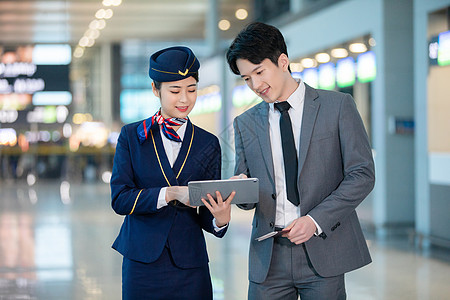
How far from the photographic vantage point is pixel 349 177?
7.79ft

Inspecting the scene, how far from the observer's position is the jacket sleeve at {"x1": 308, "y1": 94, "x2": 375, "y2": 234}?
2350mm

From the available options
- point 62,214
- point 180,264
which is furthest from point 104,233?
point 180,264

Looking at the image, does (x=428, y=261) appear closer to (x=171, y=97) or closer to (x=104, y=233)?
(x=104, y=233)

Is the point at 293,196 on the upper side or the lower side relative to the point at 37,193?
upper

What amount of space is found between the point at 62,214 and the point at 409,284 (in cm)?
790

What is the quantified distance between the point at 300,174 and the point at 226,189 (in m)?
0.31

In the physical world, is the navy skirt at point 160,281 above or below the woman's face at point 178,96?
below

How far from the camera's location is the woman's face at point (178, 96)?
8.05 feet

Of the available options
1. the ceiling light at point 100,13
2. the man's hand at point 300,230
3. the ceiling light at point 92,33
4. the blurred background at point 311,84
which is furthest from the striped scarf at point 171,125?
the ceiling light at point 92,33

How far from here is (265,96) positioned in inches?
96.8

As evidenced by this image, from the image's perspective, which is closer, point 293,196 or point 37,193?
point 293,196

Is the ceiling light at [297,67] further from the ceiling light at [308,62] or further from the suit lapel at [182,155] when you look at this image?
the suit lapel at [182,155]

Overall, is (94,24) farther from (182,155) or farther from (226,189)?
(226,189)

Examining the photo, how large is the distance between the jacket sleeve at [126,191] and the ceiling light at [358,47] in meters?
7.65
